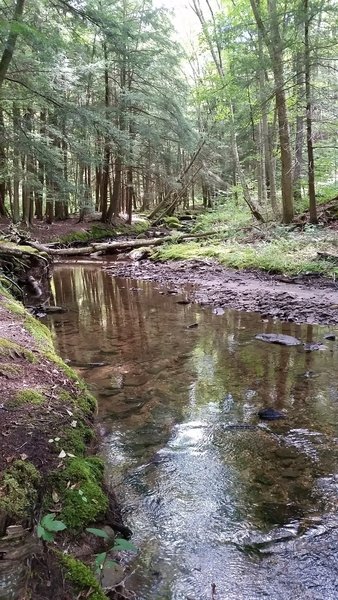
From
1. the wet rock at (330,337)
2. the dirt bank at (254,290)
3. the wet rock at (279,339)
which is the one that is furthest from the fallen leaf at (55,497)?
the dirt bank at (254,290)

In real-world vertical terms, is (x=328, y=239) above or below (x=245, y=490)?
above

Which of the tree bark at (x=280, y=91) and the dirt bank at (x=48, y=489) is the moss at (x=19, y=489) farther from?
the tree bark at (x=280, y=91)

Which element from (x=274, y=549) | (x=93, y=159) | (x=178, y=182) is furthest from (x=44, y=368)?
(x=178, y=182)

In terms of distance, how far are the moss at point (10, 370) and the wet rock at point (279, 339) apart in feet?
15.0

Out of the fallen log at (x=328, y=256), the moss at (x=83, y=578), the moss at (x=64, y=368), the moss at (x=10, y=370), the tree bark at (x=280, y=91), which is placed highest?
the tree bark at (x=280, y=91)

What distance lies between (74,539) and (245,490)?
1550mm

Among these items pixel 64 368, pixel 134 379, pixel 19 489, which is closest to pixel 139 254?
pixel 134 379

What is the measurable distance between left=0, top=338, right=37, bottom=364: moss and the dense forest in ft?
14.2

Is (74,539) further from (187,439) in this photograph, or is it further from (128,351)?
(128,351)

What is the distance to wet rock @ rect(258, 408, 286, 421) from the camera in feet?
15.0

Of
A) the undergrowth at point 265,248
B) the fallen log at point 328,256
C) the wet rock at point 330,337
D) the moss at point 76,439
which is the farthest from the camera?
the undergrowth at point 265,248

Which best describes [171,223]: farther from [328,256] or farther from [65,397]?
[65,397]

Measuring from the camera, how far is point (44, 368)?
→ 417 cm

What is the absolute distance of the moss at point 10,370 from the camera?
3654mm
